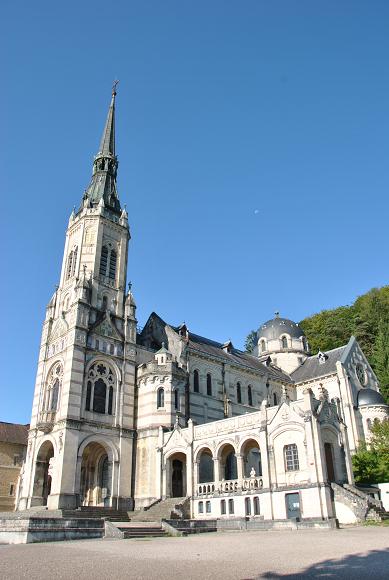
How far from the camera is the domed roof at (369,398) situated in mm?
50213

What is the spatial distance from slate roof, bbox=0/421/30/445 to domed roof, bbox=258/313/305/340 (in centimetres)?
3259

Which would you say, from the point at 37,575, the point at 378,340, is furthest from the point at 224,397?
the point at 37,575

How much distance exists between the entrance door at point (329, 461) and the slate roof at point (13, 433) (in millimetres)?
34121

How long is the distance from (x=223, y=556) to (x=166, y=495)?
25473 millimetres

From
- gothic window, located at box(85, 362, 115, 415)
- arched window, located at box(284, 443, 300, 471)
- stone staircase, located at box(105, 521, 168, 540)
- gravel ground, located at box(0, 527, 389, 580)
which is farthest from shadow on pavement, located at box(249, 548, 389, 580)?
gothic window, located at box(85, 362, 115, 415)

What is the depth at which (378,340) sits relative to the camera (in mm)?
63312

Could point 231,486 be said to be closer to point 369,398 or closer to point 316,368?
point 369,398

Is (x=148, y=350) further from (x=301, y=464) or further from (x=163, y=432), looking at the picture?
(x=301, y=464)

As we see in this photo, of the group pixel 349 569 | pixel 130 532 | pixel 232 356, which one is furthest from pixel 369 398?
pixel 349 569

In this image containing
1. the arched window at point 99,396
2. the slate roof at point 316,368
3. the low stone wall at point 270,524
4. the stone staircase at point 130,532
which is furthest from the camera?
the slate roof at point 316,368

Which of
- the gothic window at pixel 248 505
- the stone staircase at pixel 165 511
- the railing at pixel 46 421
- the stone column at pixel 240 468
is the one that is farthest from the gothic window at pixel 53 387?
the gothic window at pixel 248 505

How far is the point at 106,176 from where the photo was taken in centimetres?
5353

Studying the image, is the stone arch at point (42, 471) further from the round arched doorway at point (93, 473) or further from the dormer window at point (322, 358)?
the dormer window at point (322, 358)

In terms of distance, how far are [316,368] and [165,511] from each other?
97.9ft
